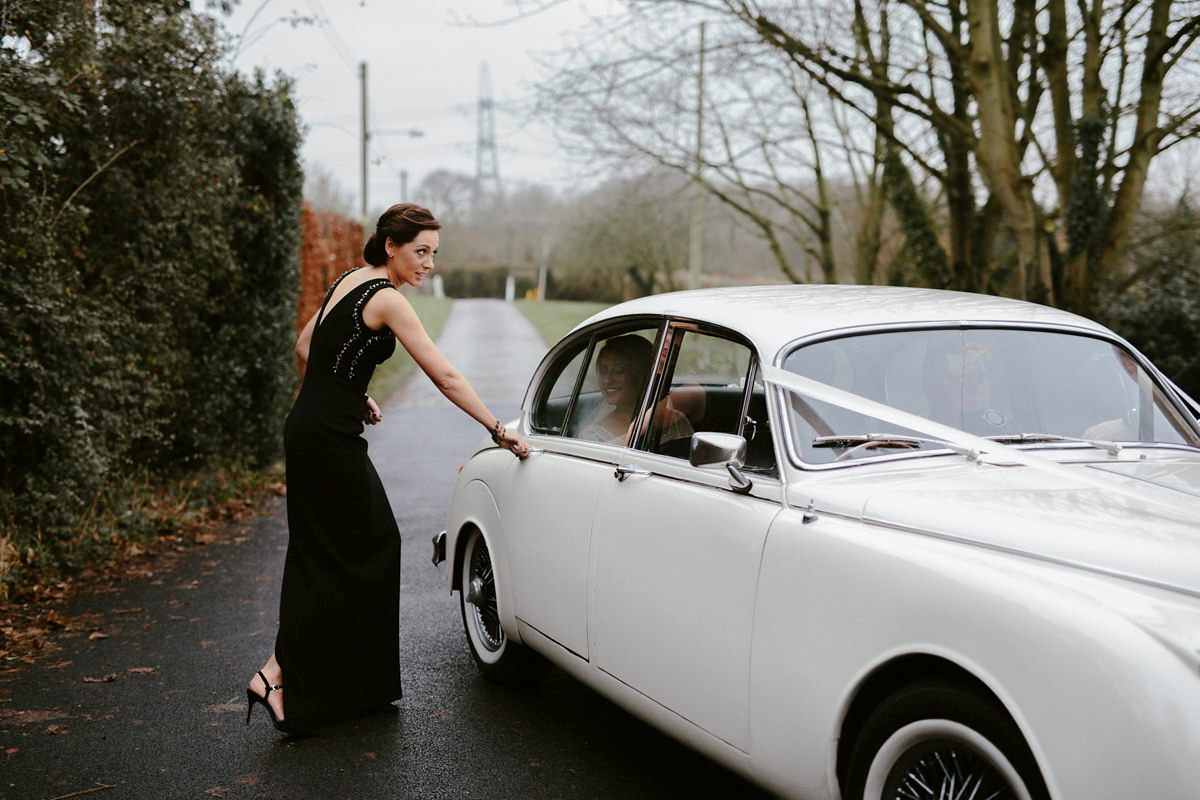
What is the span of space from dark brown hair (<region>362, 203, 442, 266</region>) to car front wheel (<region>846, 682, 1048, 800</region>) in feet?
9.15

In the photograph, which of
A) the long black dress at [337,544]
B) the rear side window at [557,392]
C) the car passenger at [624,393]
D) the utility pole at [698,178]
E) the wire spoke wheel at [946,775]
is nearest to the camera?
the wire spoke wheel at [946,775]

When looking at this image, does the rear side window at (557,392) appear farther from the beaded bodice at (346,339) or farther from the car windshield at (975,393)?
the car windshield at (975,393)

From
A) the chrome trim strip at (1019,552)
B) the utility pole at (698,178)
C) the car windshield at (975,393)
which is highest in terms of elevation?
the utility pole at (698,178)

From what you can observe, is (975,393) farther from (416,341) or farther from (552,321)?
(552,321)

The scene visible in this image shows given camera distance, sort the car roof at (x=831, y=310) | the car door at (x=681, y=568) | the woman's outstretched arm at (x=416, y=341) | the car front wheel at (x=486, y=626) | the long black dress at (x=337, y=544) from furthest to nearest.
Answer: the car front wheel at (x=486, y=626), the long black dress at (x=337, y=544), the woman's outstretched arm at (x=416, y=341), the car roof at (x=831, y=310), the car door at (x=681, y=568)

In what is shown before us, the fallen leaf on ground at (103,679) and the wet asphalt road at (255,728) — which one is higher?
the wet asphalt road at (255,728)

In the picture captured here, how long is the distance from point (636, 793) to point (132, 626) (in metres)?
3.69

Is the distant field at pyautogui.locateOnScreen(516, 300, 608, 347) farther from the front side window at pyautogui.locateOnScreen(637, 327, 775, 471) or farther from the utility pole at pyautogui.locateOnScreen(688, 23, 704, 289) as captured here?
the front side window at pyautogui.locateOnScreen(637, 327, 775, 471)

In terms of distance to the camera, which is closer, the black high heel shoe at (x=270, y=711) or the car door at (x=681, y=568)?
the car door at (x=681, y=568)

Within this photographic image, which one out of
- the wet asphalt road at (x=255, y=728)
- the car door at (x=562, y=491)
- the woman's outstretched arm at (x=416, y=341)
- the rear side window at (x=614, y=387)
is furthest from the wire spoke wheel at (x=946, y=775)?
the woman's outstretched arm at (x=416, y=341)

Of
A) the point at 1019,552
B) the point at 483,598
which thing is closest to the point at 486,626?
the point at 483,598

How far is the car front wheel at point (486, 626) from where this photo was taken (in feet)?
16.5

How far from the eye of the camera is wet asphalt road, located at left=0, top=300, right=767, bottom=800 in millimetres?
4039

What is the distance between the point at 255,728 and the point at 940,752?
10.6 ft
